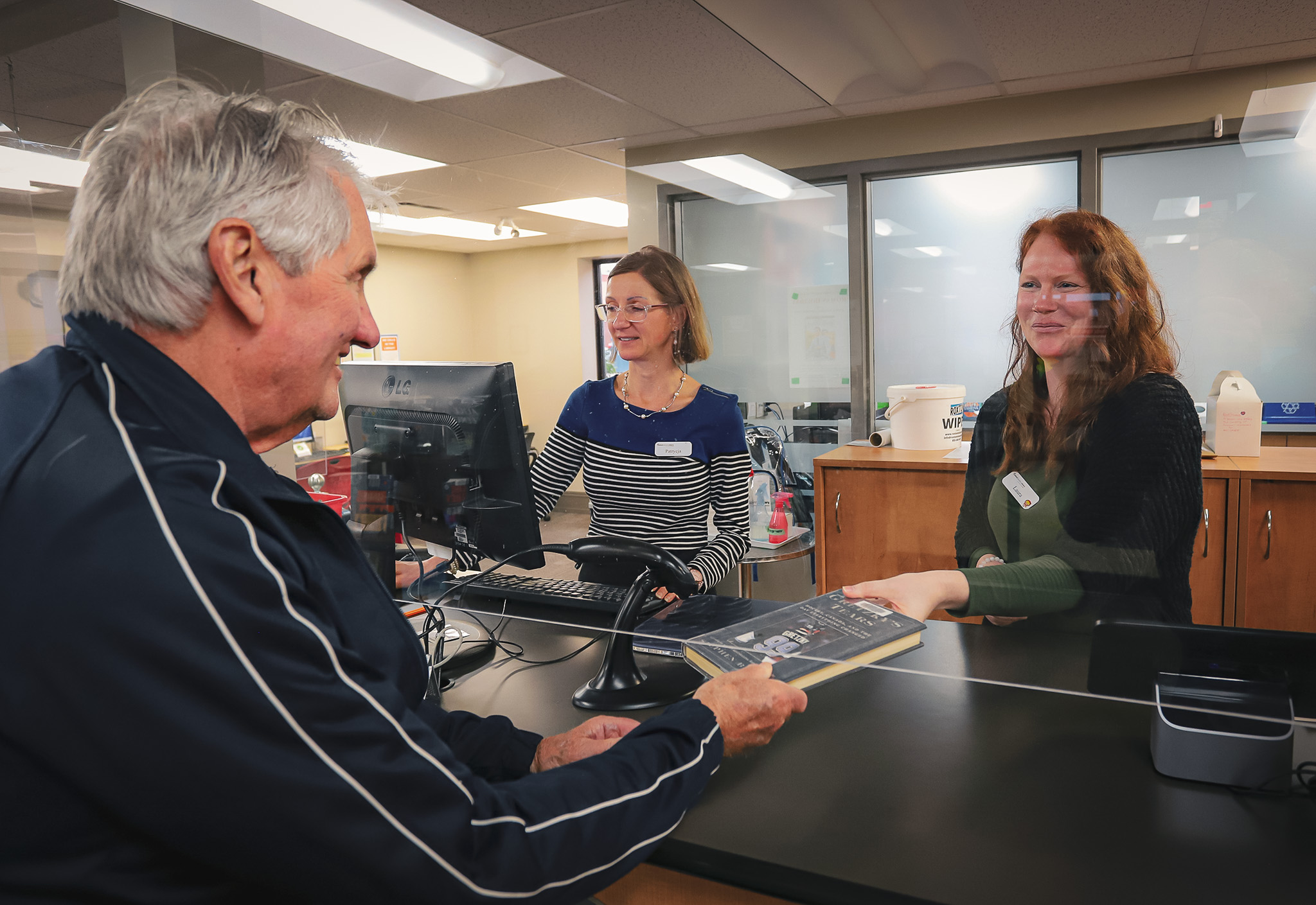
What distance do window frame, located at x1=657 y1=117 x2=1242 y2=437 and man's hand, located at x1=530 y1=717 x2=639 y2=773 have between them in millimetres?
874

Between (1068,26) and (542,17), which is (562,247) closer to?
(542,17)

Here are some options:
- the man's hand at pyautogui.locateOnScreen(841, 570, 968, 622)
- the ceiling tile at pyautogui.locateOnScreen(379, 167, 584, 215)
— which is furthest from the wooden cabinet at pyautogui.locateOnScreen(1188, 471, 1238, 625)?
the ceiling tile at pyautogui.locateOnScreen(379, 167, 584, 215)

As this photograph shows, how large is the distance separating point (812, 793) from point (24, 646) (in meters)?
0.76

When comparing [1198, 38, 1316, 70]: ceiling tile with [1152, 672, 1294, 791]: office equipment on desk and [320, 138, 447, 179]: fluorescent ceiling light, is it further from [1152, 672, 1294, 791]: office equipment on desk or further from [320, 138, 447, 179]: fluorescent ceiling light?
[320, 138, 447, 179]: fluorescent ceiling light

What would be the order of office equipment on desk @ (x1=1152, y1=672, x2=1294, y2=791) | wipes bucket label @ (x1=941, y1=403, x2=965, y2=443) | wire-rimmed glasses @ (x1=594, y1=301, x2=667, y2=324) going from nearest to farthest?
office equipment on desk @ (x1=1152, y1=672, x2=1294, y2=791), wipes bucket label @ (x1=941, y1=403, x2=965, y2=443), wire-rimmed glasses @ (x1=594, y1=301, x2=667, y2=324)

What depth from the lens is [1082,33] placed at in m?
1.53

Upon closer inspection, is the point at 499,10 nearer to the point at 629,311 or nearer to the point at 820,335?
the point at 629,311

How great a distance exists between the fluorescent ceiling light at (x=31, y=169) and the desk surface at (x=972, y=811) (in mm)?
1911

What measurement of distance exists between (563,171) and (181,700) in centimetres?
170

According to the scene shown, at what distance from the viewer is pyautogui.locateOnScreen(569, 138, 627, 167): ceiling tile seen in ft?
6.05

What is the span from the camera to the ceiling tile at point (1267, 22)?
1357 mm

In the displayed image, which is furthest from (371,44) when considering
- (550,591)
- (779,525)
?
(779,525)

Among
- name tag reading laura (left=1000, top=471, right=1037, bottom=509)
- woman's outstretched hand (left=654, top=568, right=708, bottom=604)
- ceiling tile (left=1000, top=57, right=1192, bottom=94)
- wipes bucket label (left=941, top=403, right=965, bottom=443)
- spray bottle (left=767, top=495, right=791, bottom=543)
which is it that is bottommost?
woman's outstretched hand (left=654, top=568, right=708, bottom=604)

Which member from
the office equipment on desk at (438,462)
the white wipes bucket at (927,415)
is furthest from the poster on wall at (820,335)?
the office equipment on desk at (438,462)
